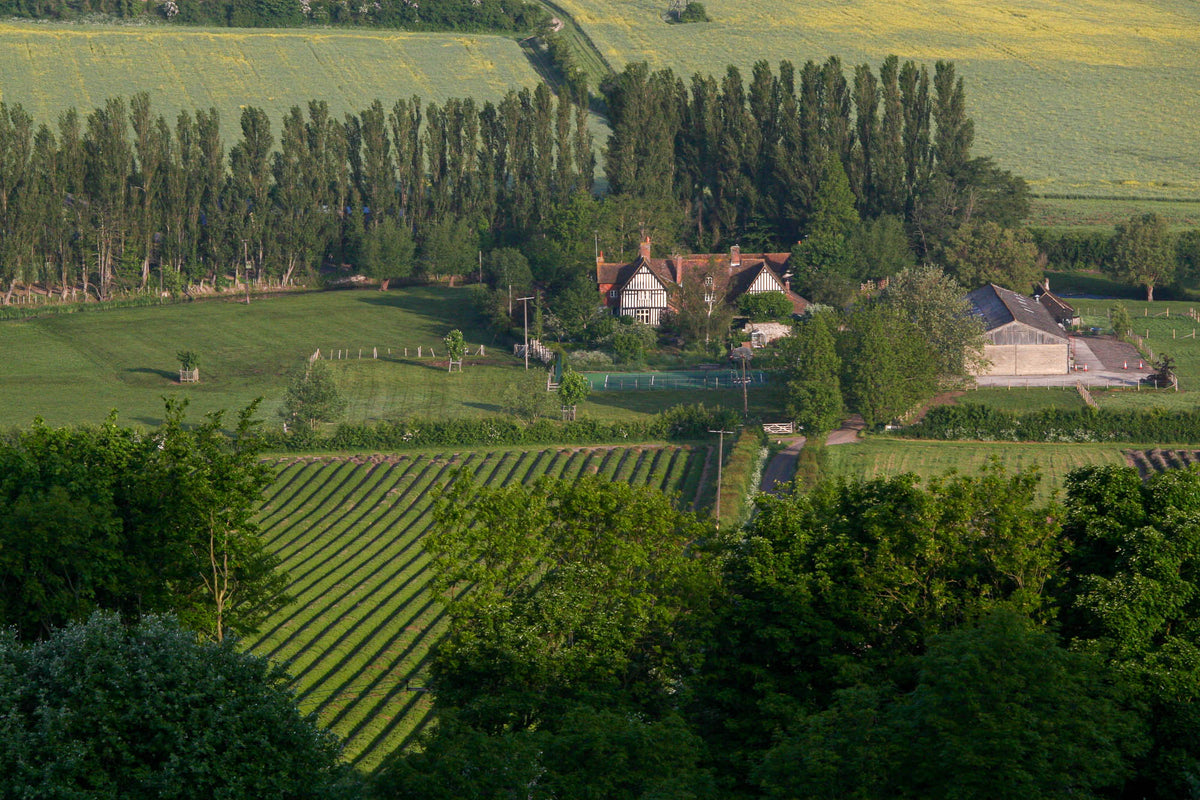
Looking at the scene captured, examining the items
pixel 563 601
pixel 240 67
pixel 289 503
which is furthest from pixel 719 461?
pixel 240 67

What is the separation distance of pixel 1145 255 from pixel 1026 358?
26.9 meters

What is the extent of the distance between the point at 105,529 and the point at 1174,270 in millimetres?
95962

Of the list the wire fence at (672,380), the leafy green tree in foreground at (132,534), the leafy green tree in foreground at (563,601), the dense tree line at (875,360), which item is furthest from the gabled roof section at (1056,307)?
the leafy green tree in foreground at (132,534)

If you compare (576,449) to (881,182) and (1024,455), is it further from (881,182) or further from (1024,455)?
(881,182)

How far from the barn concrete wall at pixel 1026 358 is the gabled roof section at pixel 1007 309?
123cm

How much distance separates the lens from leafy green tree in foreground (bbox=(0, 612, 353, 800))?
82.6ft

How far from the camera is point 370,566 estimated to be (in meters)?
58.2

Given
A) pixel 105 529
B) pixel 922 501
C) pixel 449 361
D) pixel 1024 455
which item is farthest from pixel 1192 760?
pixel 449 361

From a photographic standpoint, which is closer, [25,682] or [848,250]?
[25,682]

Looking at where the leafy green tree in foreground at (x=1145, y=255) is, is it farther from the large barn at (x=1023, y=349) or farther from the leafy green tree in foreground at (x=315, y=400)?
the leafy green tree in foreground at (x=315, y=400)

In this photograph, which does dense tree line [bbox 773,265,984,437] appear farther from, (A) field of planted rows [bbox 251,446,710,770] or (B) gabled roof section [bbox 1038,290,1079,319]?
(B) gabled roof section [bbox 1038,290,1079,319]

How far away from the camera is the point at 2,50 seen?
16462cm

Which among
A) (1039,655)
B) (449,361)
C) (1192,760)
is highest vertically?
(1039,655)

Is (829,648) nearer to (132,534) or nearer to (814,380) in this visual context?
(132,534)
